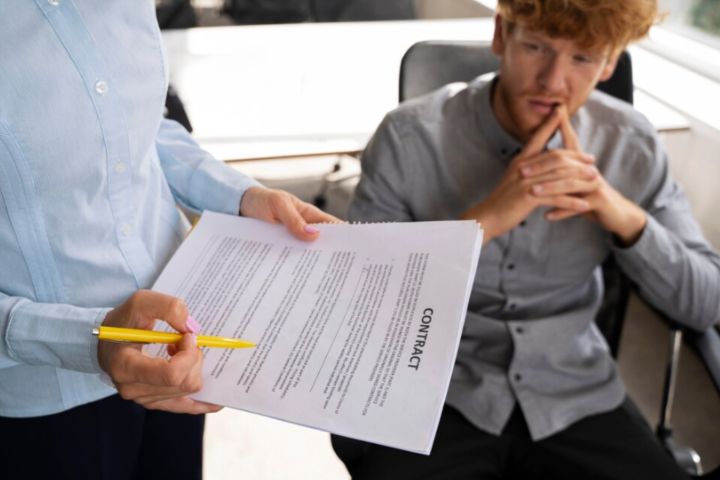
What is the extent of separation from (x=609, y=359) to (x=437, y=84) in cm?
69

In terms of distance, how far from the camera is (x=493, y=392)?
3.94ft

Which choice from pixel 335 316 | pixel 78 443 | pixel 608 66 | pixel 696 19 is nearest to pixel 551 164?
pixel 608 66

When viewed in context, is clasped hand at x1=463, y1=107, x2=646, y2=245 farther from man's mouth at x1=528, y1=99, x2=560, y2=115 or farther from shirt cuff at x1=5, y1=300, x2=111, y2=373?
shirt cuff at x1=5, y1=300, x2=111, y2=373

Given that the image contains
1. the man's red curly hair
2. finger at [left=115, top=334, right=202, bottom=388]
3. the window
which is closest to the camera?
finger at [left=115, top=334, right=202, bottom=388]

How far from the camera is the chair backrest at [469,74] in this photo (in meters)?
1.42

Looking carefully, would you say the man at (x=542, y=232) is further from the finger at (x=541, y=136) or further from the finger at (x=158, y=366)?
the finger at (x=158, y=366)

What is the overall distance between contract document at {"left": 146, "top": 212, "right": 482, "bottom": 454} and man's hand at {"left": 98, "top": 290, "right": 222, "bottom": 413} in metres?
0.04

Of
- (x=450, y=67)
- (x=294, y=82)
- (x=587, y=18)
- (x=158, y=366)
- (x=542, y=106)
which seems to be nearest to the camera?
(x=158, y=366)

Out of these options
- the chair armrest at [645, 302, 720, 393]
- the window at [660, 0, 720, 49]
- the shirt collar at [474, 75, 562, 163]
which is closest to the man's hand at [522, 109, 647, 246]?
the shirt collar at [474, 75, 562, 163]

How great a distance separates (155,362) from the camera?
0.58 metres

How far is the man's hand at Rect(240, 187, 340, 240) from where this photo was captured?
802mm

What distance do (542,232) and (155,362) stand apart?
86cm

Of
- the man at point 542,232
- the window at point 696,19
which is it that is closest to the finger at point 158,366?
the man at point 542,232

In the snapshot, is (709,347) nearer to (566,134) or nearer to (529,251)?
(529,251)
